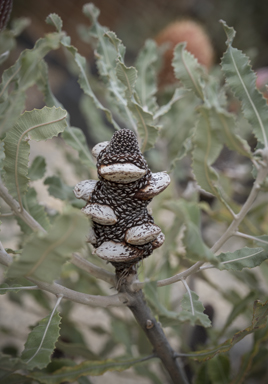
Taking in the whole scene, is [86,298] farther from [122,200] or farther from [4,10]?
[4,10]

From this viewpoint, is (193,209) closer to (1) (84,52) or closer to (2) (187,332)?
(2) (187,332)

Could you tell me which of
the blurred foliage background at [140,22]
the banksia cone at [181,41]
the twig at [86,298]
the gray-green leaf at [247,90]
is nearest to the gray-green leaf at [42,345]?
the twig at [86,298]

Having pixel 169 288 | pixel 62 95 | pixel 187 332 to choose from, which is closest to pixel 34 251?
pixel 169 288

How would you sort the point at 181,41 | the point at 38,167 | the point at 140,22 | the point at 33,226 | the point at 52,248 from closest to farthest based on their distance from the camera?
the point at 52,248 < the point at 33,226 < the point at 38,167 < the point at 181,41 < the point at 140,22

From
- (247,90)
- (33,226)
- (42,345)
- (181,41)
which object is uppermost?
(181,41)

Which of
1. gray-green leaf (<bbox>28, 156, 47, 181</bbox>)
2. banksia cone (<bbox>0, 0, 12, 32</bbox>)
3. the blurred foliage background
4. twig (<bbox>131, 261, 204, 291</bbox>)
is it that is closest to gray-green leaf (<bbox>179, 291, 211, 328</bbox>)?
twig (<bbox>131, 261, 204, 291</bbox>)

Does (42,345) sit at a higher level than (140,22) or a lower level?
lower

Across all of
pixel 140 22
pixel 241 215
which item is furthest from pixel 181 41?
pixel 140 22
